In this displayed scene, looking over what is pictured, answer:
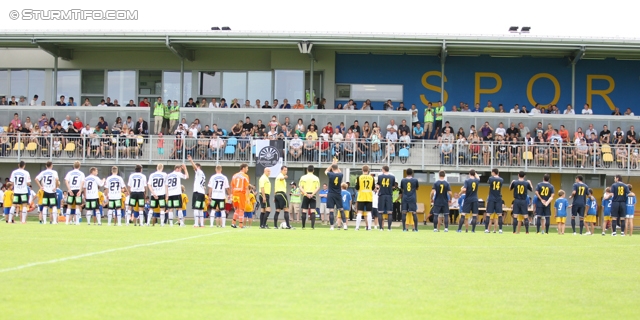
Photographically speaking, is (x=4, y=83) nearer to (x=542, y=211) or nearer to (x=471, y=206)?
(x=471, y=206)

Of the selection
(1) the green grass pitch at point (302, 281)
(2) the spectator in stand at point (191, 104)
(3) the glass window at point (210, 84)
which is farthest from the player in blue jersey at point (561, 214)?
(3) the glass window at point (210, 84)

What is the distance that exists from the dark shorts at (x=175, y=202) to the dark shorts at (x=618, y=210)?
13262 mm

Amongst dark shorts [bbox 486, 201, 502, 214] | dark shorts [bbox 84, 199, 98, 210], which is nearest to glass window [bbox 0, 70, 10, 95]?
dark shorts [bbox 84, 199, 98, 210]

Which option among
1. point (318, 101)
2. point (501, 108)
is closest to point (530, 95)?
point (501, 108)

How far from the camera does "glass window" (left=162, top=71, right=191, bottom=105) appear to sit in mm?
38469

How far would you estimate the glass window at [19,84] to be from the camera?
1544 inches

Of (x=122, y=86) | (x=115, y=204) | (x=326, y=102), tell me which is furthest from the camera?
(x=122, y=86)

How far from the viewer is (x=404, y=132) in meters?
32.7

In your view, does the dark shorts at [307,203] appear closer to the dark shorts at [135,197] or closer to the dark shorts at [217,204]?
the dark shorts at [217,204]

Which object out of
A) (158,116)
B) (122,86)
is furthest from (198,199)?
(122,86)

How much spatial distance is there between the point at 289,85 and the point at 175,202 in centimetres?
1521

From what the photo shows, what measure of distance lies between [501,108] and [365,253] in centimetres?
2415

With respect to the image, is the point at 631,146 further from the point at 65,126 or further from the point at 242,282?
the point at 242,282

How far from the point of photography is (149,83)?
38.7 meters
